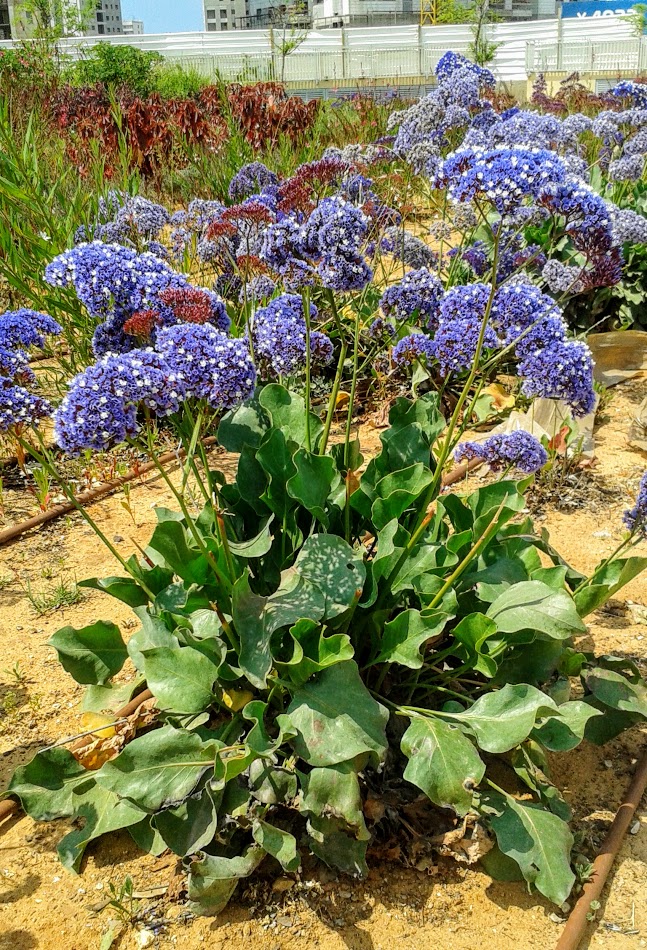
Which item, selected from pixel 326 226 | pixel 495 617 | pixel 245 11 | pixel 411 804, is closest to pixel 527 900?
pixel 411 804

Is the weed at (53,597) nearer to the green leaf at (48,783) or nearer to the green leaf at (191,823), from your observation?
the green leaf at (48,783)

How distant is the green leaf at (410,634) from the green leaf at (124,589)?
30.1 inches

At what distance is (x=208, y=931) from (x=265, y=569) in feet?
3.17

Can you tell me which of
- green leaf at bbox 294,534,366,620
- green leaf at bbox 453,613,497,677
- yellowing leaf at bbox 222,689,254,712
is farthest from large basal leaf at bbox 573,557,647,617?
yellowing leaf at bbox 222,689,254,712

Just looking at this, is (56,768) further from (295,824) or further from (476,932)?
(476,932)

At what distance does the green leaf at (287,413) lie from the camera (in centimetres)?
258

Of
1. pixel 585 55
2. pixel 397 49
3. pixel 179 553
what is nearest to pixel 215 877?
pixel 179 553

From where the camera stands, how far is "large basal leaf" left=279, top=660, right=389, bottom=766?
1.85 metres

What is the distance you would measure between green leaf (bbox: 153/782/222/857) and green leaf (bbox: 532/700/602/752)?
847 mm

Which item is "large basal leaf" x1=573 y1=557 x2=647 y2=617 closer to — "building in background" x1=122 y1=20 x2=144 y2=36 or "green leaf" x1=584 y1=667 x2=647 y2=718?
"green leaf" x1=584 y1=667 x2=647 y2=718

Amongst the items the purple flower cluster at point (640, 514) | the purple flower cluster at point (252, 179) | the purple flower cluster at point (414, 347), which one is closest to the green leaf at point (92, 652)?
the purple flower cluster at point (640, 514)

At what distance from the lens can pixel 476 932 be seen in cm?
190

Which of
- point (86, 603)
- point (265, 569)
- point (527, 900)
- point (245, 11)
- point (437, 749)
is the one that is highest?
point (245, 11)

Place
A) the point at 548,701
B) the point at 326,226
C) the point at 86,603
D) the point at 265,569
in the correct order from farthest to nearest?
the point at 86,603 < the point at 265,569 < the point at 326,226 < the point at 548,701
